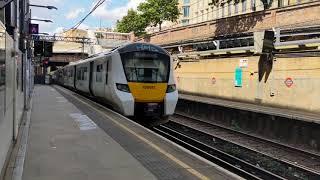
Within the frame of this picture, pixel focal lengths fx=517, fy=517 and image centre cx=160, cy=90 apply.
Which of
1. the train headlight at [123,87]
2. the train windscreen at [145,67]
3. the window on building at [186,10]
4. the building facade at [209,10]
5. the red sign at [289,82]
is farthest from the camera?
the window on building at [186,10]

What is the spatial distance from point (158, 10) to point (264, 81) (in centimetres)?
4495

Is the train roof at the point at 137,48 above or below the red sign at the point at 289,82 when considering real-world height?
above

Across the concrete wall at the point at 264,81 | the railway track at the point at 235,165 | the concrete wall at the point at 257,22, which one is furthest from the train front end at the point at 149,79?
the concrete wall at the point at 257,22

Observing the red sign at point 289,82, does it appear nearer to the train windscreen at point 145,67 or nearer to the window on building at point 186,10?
the train windscreen at point 145,67

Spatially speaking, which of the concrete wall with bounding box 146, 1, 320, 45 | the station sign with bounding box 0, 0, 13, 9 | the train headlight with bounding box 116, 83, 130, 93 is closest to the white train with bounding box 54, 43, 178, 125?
the train headlight with bounding box 116, 83, 130, 93

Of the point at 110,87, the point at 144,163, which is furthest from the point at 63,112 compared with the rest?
the point at 144,163

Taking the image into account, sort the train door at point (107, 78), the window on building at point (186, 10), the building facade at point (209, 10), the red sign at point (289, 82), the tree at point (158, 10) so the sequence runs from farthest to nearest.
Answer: the window on building at point (186, 10) < the tree at point (158, 10) < the building facade at point (209, 10) < the red sign at point (289, 82) < the train door at point (107, 78)

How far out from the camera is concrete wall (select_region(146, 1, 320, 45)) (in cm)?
3102

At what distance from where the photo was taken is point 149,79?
62.7 feet

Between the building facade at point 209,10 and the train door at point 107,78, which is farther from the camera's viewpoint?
the building facade at point 209,10

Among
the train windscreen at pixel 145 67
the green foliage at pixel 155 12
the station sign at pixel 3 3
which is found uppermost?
the green foliage at pixel 155 12

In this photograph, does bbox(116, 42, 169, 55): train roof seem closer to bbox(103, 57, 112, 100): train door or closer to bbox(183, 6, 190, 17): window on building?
bbox(103, 57, 112, 100): train door

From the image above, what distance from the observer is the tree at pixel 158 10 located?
72.0 metres

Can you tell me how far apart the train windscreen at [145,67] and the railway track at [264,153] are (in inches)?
122
